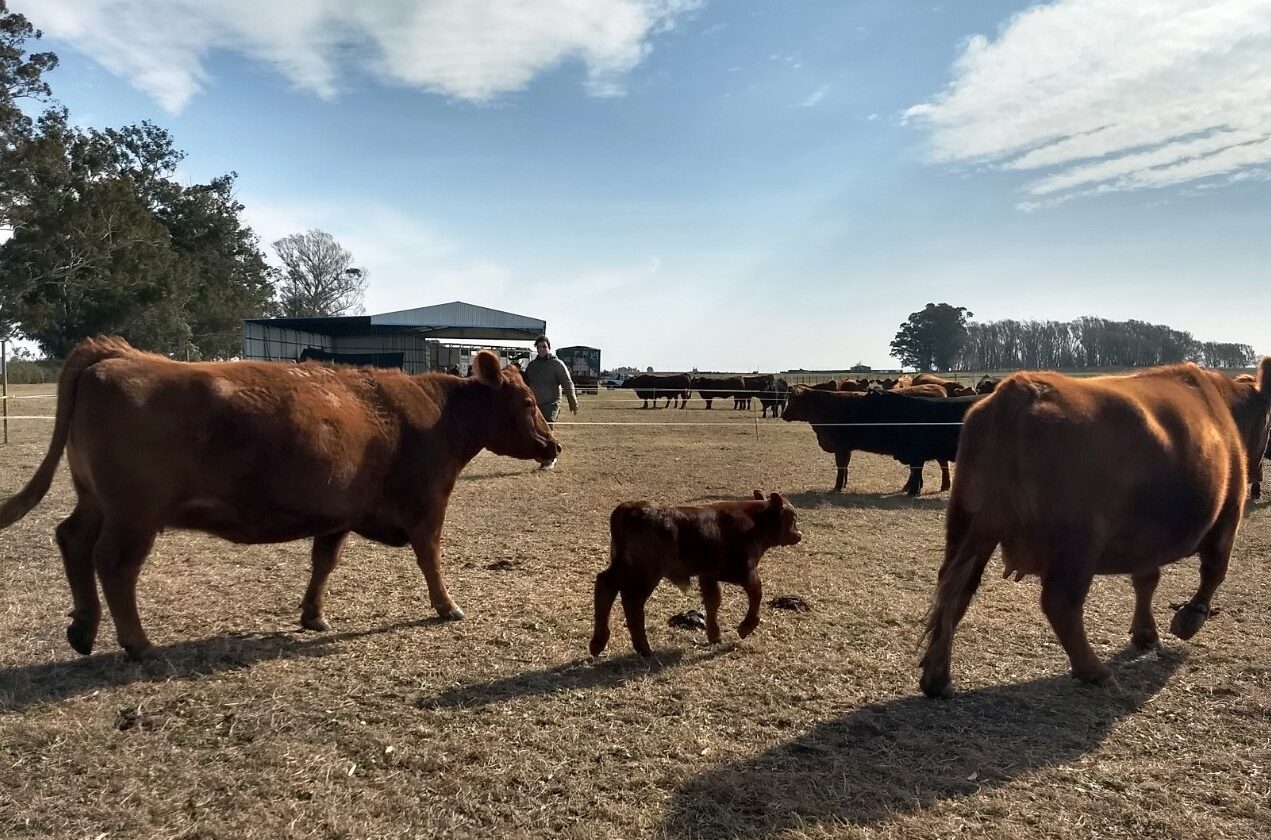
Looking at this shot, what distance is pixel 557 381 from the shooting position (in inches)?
520

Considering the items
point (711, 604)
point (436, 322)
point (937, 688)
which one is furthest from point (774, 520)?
point (436, 322)

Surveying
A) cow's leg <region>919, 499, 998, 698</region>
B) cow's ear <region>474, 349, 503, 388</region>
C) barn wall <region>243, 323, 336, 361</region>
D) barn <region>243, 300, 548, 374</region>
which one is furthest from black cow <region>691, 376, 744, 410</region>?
cow's leg <region>919, 499, 998, 698</region>

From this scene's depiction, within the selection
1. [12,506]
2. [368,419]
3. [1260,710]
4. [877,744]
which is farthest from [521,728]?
[1260,710]

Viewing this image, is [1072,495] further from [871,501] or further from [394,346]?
[394,346]

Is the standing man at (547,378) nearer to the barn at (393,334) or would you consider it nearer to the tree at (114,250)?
the barn at (393,334)

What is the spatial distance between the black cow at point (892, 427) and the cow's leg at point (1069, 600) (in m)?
7.23

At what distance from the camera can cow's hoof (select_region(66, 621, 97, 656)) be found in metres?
4.21

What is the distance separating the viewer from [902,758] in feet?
10.9

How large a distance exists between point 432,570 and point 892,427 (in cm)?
830

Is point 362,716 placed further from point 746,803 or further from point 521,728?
point 746,803

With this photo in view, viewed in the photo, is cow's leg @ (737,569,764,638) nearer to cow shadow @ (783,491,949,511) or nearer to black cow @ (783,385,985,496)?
cow shadow @ (783,491,949,511)

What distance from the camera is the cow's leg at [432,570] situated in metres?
5.19

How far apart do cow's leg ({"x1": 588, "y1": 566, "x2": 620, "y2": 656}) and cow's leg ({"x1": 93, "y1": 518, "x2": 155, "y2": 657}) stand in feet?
8.04

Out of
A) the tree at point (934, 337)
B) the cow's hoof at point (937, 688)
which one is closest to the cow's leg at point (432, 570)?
the cow's hoof at point (937, 688)
